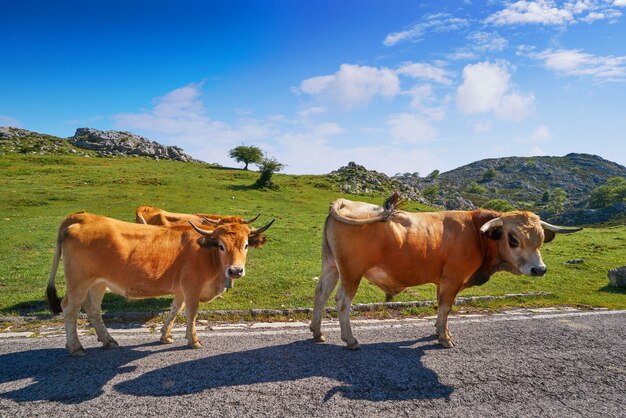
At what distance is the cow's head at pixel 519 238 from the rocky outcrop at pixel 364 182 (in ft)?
172

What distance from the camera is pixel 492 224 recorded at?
7.46 metres

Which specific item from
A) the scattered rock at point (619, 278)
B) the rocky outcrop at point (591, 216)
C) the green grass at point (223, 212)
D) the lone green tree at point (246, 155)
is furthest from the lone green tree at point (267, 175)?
the rocky outcrop at point (591, 216)

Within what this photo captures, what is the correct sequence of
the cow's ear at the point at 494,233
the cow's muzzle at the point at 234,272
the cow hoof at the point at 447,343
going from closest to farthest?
1. the cow's muzzle at the point at 234,272
2. the cow hoof at the point at 447,343
3. the cow's ear at the point at 494,233

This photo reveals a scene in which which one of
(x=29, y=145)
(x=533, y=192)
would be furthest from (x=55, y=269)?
(x=533, y=192)

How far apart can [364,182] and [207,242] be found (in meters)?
64.7

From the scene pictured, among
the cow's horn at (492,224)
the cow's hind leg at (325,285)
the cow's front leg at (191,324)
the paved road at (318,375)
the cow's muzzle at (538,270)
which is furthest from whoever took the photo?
the cow's hind leg at (325,285)

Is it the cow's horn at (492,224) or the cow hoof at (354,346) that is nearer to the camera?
the cow hoof at (354,346)

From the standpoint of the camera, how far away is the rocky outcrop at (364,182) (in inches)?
2522

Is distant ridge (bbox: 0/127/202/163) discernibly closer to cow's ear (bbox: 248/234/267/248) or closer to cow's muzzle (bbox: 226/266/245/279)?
cow's ear (bbox: 248/234/267/248)

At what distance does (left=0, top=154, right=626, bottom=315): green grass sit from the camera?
11279mm

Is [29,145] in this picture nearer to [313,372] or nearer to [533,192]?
[313,372]

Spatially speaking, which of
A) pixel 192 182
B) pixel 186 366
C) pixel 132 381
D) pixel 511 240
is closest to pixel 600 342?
pixel 511 240

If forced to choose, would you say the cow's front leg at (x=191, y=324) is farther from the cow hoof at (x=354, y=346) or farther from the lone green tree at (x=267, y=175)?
the lone green tree at (x=267, y=175)

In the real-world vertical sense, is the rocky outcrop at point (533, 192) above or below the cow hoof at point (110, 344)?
above
